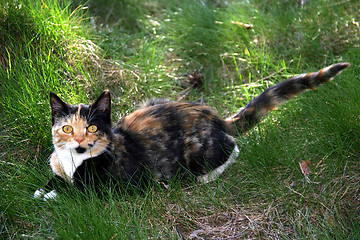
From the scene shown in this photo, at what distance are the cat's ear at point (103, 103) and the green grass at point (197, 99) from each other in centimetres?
61

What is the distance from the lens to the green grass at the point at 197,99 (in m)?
2.75

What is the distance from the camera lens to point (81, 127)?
300cm

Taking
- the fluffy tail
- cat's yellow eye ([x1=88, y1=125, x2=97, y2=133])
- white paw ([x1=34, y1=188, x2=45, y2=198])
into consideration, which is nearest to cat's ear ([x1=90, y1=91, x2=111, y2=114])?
cat's yellow eye ([x1=88, y1=125, x2=97, y2=133])

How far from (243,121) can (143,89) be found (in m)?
1.22

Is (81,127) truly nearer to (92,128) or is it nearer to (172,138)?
(92,128)

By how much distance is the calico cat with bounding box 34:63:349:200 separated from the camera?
118 inches

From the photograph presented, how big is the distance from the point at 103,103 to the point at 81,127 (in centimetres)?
25

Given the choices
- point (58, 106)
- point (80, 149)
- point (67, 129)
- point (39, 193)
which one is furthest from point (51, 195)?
point (58, 106)

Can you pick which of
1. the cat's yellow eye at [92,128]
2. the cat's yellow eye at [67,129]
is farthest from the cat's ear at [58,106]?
the cat's yellow eye at [92,128]

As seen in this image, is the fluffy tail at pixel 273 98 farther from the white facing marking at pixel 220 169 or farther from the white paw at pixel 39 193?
the white paw at pixel 39 193

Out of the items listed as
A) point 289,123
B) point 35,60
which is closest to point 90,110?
point 35,60

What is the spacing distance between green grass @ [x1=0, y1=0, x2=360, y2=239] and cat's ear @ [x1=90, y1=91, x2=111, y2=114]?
24.1 inches

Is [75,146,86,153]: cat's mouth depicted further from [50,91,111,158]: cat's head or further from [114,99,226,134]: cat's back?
[114,99,226,134]: cat's back

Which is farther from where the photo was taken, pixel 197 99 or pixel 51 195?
pixel 197 99
